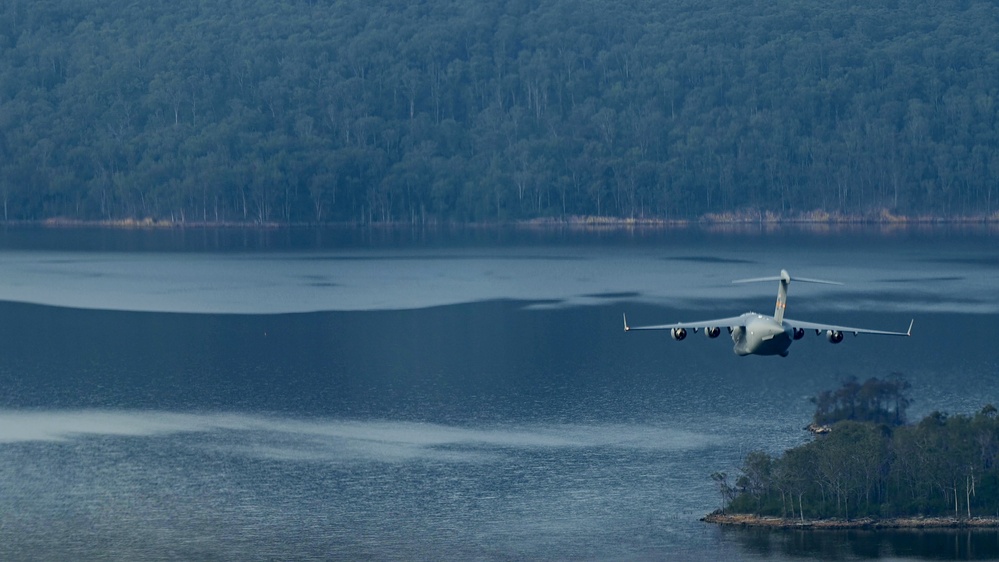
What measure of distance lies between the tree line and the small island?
0.23 ft

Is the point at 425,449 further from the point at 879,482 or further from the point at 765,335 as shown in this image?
the point at 765,335

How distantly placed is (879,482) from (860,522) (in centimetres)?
356

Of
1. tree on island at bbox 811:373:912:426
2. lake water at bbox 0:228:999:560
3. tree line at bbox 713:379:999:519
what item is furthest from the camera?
tree on island at bbox 811:373:912:426

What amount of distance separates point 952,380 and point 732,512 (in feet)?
187

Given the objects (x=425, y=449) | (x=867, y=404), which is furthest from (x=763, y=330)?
(x=425, y=449)

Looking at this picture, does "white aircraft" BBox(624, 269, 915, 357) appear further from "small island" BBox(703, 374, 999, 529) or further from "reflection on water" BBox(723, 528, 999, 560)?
"small island" BBox(703, 374, 999, 529)

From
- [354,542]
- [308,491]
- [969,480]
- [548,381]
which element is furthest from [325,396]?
[969,480]

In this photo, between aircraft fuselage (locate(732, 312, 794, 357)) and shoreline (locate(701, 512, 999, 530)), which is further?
shoreline (locate(701, 512, 999, 530))

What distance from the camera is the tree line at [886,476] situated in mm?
120000

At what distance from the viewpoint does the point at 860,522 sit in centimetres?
11981

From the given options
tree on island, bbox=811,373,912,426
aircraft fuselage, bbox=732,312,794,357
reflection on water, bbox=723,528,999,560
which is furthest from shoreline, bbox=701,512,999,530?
aircraft fuselage, bbox=732,312,794,357

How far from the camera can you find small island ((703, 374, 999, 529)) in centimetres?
11981

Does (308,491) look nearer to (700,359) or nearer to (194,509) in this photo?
Answer: (194,509)

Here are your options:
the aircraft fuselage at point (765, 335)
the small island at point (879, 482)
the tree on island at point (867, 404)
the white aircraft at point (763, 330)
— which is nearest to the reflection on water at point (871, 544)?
the small island at point (879, 482)
